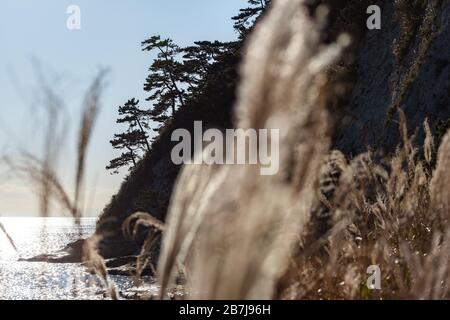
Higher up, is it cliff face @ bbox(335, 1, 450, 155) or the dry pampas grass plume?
cliff face @ bbox(335, 1, 450, 155)

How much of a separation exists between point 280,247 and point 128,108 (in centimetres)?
5455

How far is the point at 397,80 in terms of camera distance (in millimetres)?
20000

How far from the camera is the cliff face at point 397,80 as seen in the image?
1656cm

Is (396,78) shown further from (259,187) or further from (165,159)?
(165,159)

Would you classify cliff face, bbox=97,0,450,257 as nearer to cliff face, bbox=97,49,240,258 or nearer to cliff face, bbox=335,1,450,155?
cliff face, bbox=335,1,450,155

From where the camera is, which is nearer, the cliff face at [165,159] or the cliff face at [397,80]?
the cliff face at [397,80]

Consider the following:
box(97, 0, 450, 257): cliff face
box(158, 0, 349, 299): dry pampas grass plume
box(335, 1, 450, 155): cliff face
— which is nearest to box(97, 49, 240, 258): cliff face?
box(97, 0, 450, 257): cliff face

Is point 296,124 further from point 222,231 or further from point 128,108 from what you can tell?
point 128,108

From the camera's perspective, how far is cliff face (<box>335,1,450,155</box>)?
16.6 m

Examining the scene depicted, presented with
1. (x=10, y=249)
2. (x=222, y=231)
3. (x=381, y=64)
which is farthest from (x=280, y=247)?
(x=381, y=64)

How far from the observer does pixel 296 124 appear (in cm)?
125

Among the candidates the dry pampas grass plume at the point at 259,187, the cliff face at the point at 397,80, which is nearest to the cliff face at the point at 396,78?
the cliff face at the point at 397,80

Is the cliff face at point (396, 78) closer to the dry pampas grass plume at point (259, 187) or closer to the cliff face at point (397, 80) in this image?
the cliff face at point (397, 80)

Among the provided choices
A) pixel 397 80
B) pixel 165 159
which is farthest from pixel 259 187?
pixel 165 159
